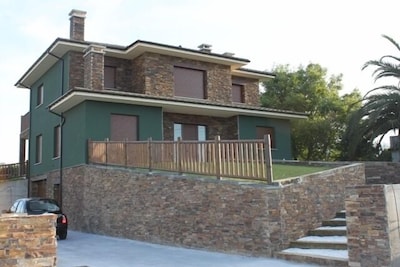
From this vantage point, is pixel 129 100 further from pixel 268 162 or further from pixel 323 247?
pixel 323 247

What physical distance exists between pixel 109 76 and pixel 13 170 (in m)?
10.5

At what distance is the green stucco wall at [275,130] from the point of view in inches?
901

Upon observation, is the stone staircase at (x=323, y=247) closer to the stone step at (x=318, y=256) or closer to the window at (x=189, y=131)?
the stone step at (x=318, y=256)

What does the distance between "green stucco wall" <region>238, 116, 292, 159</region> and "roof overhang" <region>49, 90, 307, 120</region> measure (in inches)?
12.5

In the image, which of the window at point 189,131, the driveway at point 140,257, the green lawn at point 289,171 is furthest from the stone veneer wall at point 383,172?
the window at point 189,131

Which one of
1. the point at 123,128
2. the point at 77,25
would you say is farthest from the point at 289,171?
the point at 77,25

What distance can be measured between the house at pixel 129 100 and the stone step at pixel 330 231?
10.7m

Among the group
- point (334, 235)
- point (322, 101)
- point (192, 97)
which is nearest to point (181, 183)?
point (334, 235)

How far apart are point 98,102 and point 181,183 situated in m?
7.96

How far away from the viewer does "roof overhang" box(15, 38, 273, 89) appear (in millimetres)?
20625

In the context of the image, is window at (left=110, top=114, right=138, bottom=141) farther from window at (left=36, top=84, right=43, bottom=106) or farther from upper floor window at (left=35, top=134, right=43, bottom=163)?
window at (left=36, top=84, right=43, bottom=106)

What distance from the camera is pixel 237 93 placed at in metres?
26.1

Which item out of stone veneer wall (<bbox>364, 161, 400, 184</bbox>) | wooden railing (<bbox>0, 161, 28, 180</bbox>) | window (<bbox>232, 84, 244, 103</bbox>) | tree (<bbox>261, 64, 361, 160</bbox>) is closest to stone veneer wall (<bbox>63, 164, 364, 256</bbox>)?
stone veneer wall (<bbox>364, 161, 400, 184</bbox>)

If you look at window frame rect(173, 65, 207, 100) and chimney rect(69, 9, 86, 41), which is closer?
window frame rect(173, 65, 207, 100)
